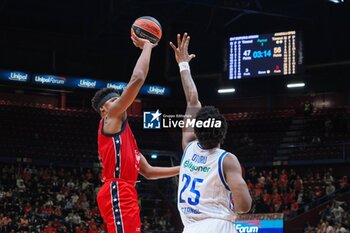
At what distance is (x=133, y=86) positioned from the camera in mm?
5156

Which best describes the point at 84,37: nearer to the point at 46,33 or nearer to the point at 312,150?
the point at 46,33

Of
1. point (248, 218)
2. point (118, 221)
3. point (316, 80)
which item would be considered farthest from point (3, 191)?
point (118, 221)

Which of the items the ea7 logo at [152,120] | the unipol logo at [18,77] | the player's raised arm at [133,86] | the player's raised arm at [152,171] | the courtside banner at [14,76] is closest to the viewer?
the player's raised arm at [133,86]

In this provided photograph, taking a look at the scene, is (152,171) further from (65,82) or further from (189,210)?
(65,82)

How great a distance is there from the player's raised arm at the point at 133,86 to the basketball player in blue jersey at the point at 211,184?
39.5 inches

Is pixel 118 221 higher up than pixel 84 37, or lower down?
lower down

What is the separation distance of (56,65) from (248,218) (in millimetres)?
11601

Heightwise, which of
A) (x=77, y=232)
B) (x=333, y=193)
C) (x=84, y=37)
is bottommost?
(x=77, y=232)

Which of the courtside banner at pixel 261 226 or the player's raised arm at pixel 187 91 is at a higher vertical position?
the player's raised arm at pixel 187 91

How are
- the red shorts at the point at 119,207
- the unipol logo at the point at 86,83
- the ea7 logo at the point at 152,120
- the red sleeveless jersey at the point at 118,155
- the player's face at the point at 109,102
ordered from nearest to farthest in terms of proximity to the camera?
the red shorts at the point at 119,207, the red sleeveless jersey at the point at 118,155, the player's face at the point at 109,102, the unipol logo at the point at 86,83, the ea7 logo at the point at 152,120

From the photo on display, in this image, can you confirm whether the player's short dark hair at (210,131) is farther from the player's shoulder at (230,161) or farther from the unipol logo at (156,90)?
the unipol logo at (156,90)

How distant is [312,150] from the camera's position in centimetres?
2438

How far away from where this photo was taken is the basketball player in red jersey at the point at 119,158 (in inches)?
207

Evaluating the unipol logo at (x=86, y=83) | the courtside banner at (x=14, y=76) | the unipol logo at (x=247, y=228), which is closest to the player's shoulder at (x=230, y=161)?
the unipol logo at (x=247, y=228)
